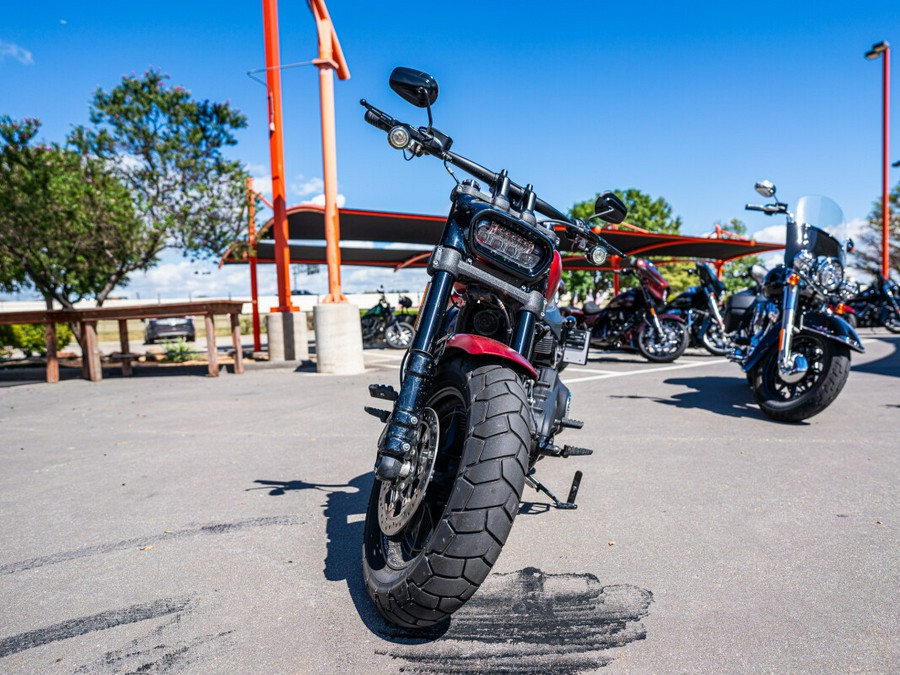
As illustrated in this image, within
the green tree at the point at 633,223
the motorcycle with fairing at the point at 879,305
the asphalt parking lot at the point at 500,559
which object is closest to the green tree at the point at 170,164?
the asphalt parking lot at the point at 500,559

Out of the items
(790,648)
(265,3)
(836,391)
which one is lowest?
(790,648)

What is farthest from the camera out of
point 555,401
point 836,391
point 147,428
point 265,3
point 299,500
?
point 265,3

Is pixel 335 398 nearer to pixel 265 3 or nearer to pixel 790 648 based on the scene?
pixel 790 648

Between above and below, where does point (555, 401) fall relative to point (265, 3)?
below

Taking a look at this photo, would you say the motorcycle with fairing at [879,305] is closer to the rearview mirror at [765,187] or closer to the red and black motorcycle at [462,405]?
the rearview mirror at [765,187]

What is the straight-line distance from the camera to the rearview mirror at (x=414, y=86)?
97.7 inches

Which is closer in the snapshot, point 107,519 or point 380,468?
point 380,468

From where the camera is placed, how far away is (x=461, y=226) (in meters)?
2.30

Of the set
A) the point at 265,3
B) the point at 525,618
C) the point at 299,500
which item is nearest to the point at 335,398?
the point at 299,500

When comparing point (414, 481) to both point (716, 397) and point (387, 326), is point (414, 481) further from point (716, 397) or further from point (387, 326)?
point (387, 326)

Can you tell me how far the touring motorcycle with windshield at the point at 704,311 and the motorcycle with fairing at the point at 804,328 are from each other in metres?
4.09

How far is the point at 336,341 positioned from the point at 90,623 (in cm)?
765

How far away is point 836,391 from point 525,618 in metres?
3.97

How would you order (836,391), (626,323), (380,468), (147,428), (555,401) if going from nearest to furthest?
(380,468), (555,401), (836,391), (147,428), (626,323)
